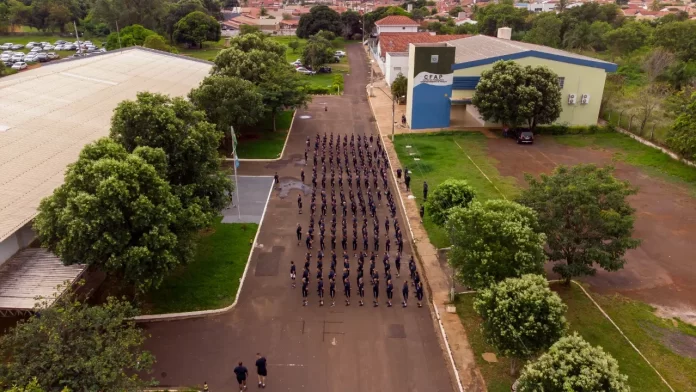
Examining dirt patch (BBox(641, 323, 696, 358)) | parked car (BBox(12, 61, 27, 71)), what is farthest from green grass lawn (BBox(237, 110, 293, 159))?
parked car (BBox(12, 61, 27, 71))

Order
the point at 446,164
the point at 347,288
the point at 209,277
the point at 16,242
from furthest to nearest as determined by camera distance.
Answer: the point at 446,164 → the point at 209,277 → the point at 347,288 → the point at 16,242

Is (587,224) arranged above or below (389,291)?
above

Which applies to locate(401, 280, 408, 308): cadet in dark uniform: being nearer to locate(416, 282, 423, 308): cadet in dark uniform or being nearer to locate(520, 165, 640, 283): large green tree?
locate(416, 282, 423, 308): cadet in dark uniform

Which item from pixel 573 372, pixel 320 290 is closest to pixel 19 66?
pixel 320 290

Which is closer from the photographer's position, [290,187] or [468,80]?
[290,187]

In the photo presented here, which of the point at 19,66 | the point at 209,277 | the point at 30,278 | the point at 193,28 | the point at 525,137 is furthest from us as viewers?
the point at 193,28

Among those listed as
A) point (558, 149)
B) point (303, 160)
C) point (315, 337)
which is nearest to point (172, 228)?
point (315, 337)

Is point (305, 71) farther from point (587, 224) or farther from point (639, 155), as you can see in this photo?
point (587, 224)

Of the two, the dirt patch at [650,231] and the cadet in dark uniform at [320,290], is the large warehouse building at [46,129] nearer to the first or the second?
the cadet in dark uniform at [320,290]

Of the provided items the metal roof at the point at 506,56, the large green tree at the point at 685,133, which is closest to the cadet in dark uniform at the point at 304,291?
the large green tree at the point at 685,133
